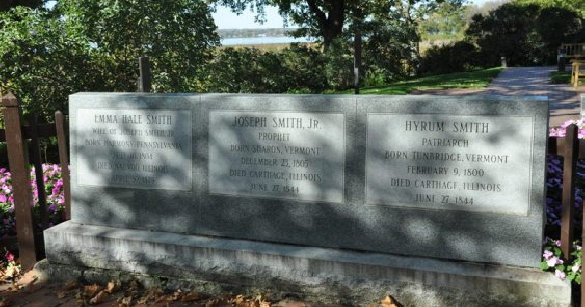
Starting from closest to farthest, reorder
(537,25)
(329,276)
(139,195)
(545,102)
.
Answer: (545,102) < (329,276) < (139,195) < (537,25)

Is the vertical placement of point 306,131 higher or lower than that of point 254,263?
higher

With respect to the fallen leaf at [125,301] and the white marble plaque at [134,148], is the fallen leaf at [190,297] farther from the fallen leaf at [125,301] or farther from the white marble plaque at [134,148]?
the white marble plaque at [134,148]

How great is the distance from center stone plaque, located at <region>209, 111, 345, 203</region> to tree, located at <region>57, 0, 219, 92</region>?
6538mm

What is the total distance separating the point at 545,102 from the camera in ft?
11.1

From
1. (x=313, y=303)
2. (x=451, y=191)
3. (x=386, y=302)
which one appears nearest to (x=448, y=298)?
(x=386, y=302)

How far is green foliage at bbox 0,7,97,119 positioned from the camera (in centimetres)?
928

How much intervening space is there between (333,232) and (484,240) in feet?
3.39

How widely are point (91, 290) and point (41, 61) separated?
649 centimetres

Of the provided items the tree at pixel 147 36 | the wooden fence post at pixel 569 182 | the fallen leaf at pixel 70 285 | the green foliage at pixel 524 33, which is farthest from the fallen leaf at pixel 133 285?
the green foliage at pixel 524 33

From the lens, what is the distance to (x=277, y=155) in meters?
4.10

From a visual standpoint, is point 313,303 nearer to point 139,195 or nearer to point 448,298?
point 448,298

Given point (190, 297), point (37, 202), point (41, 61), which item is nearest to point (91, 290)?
point (190, 297)

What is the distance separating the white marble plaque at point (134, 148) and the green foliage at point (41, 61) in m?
5.46

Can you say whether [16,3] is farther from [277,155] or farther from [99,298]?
[277,155]
